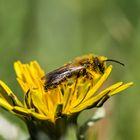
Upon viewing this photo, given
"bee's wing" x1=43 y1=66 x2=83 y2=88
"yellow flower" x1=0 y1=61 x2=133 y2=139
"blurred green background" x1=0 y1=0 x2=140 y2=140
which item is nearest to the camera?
"yellow flower" x1=0 y1=61 x2=133 y2=139

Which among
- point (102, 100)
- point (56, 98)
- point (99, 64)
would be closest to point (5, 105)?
point (56, 98)

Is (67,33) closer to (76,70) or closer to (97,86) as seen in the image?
(76,70)

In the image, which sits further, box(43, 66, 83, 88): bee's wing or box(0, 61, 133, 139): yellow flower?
box(43, 66, 83, 88): bee's wing

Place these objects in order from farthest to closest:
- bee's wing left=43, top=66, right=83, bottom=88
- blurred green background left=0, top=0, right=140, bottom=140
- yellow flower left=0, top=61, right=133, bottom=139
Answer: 1. blurred green background left=0, top=0, right=140, bottom=140
2. bee's wing left=43, top=66, right=83, bottom=88
3. yellow flower left=0, top=61, right=133, bottom=139

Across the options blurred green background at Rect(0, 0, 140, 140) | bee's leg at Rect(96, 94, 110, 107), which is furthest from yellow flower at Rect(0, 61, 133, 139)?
blurred green background at Rect(0, 0, 140, 140)

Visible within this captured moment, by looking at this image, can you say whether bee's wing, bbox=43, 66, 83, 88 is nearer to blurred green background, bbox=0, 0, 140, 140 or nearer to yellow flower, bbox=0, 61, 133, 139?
yellow flower, bbox=0, 61, 133, 139
